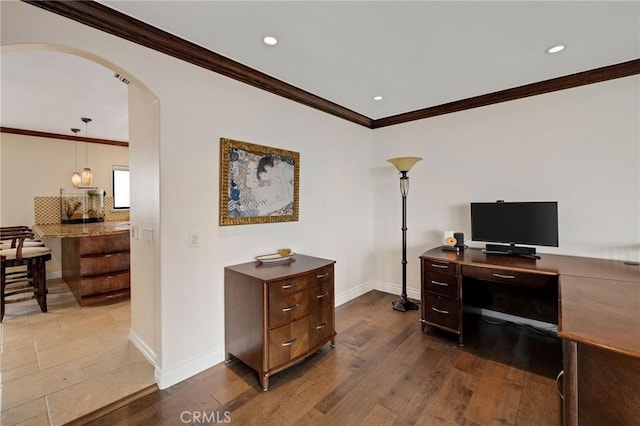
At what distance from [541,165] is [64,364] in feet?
15.6

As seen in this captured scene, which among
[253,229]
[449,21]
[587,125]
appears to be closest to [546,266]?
[587,125]

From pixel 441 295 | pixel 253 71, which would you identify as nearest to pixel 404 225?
pixel 441 295

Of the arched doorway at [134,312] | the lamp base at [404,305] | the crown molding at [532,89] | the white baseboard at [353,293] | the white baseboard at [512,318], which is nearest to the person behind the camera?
the arched doorway at [134,312]

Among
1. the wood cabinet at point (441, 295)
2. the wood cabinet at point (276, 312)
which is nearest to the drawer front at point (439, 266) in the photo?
the wood cabinet at point (441, 295)

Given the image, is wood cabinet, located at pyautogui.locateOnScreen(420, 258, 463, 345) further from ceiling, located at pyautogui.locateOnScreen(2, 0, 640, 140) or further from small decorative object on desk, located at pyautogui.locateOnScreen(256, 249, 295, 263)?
ceiling, located at pyautogui.locateOnScreen(2, 0, 640, 140)

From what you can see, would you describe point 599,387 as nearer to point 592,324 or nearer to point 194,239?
point 592,324

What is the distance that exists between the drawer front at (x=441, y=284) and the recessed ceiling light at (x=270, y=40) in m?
2.48

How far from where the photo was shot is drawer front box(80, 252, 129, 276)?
351 cm

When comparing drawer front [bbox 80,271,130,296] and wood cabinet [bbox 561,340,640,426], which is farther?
drawer front [bbox 80,271,130,296]

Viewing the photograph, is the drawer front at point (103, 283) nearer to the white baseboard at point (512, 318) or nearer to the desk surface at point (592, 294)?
the desk surface at point (592, 294)

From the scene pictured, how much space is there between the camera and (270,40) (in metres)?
2.08

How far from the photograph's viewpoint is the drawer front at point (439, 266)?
2.65 metres

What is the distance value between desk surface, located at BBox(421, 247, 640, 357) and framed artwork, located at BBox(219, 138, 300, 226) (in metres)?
1.59

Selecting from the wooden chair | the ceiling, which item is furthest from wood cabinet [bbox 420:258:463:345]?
the wooden chair
